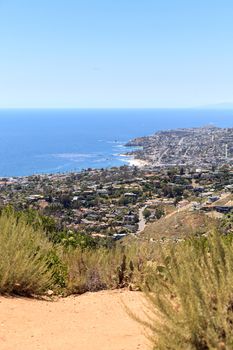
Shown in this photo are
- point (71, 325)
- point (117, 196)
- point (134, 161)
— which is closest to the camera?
point (71, 325)

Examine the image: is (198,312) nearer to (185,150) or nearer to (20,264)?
(20,264)

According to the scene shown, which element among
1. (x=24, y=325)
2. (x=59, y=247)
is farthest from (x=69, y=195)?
(x=24, y=325)

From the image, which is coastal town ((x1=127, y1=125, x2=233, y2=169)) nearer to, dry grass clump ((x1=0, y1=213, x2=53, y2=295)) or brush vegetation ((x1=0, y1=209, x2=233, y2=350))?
brush vegetation ((x1=0, y1=209, x2=233, y2=350))

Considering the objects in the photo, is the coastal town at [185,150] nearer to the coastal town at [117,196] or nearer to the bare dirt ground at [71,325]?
the coastal town at [117,196]

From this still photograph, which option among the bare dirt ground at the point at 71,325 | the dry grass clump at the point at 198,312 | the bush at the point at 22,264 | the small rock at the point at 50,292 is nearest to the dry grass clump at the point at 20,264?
the bush at the point at 22,264

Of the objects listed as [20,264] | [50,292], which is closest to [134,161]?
[50,292]

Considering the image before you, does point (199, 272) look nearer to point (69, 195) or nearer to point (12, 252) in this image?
point (12, 252)

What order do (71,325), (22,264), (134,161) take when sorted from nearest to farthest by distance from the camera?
1. (71,325)
2. (22,264)
3. (134,161)
